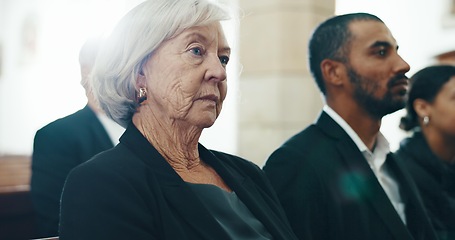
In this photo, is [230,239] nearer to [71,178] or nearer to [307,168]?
[71,178]

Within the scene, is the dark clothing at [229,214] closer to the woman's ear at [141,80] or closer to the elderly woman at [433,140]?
the woman's ear at [141,80]

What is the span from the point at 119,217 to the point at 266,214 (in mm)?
501

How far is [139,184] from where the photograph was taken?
1.32 metres

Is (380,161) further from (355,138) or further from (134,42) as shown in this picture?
(134,42)

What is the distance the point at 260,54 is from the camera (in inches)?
185

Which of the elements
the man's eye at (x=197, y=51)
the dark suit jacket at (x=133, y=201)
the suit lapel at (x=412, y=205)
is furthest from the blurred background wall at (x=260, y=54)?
the suit lapel at (x=412, y=205)

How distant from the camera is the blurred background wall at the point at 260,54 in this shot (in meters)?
4.60

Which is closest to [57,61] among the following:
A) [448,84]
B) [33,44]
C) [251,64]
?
[33,44]

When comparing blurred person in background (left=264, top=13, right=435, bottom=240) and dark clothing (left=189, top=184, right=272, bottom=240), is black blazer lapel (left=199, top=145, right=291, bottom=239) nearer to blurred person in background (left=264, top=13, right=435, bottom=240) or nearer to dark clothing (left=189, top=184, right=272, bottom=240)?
dark clothing (left=189, top=184, right=272, bottom=240)

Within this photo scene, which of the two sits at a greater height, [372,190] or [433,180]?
[372,190]

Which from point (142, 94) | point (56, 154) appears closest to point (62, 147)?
point (56, 154)

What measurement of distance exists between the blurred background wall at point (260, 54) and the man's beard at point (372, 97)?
0.49 meters

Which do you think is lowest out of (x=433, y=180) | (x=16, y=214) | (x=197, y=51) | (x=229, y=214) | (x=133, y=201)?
(x=16, y=214)

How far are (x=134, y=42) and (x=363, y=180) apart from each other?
1.04m
